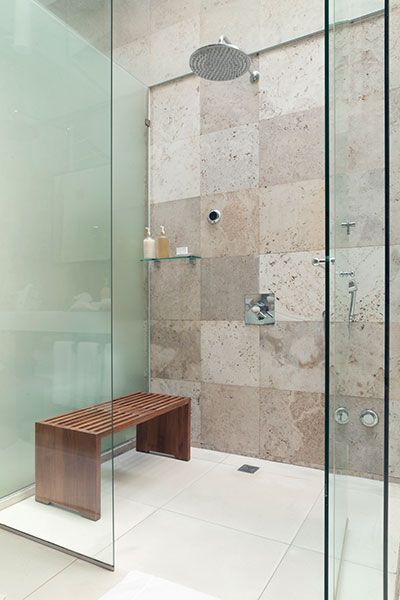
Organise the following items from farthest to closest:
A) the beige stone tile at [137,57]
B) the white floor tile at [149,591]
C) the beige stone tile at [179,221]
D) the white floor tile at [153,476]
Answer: the beige stone tile at [137,57] → the beige stone tile at [179,221] → the white floor tile at [153,476] → the white floor tile at [149,591]

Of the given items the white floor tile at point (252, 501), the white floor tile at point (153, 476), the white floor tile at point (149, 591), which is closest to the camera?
the white floor tile at point (149, 591)

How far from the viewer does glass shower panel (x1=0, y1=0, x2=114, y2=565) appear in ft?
5.83

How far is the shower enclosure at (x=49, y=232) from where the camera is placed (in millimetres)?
1791

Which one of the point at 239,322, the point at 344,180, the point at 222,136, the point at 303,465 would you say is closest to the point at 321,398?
the point at 303,465

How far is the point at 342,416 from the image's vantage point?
3.95 ft

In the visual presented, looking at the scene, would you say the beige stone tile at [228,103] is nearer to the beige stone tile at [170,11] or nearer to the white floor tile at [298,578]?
the beige stone tile at [170,11]

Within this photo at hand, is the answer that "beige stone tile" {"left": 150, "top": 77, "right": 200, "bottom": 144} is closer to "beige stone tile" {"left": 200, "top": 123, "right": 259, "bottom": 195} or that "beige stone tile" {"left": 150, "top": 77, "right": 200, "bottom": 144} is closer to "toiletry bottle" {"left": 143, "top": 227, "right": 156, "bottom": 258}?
"beige stone tile" {"left": 200, "top": 123, "right": 259, "bottom": 195}

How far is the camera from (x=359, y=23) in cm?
119

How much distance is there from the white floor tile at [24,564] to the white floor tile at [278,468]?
1237 millimetres

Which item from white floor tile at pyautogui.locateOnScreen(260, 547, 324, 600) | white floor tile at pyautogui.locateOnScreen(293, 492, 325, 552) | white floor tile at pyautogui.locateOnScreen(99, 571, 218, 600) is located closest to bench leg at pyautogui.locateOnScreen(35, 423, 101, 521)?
white floor tile at pyautogui.locateOnScreen(99, 571, 218, 600)

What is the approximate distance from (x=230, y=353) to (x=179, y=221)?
992 millimetres

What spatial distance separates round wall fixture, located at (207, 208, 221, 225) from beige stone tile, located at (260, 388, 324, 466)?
3.78 ft

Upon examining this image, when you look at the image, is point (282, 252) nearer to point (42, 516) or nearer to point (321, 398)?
point (321, 398)

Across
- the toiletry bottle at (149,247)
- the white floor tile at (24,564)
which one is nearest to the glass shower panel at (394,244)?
the white floor tile at (24,564)
